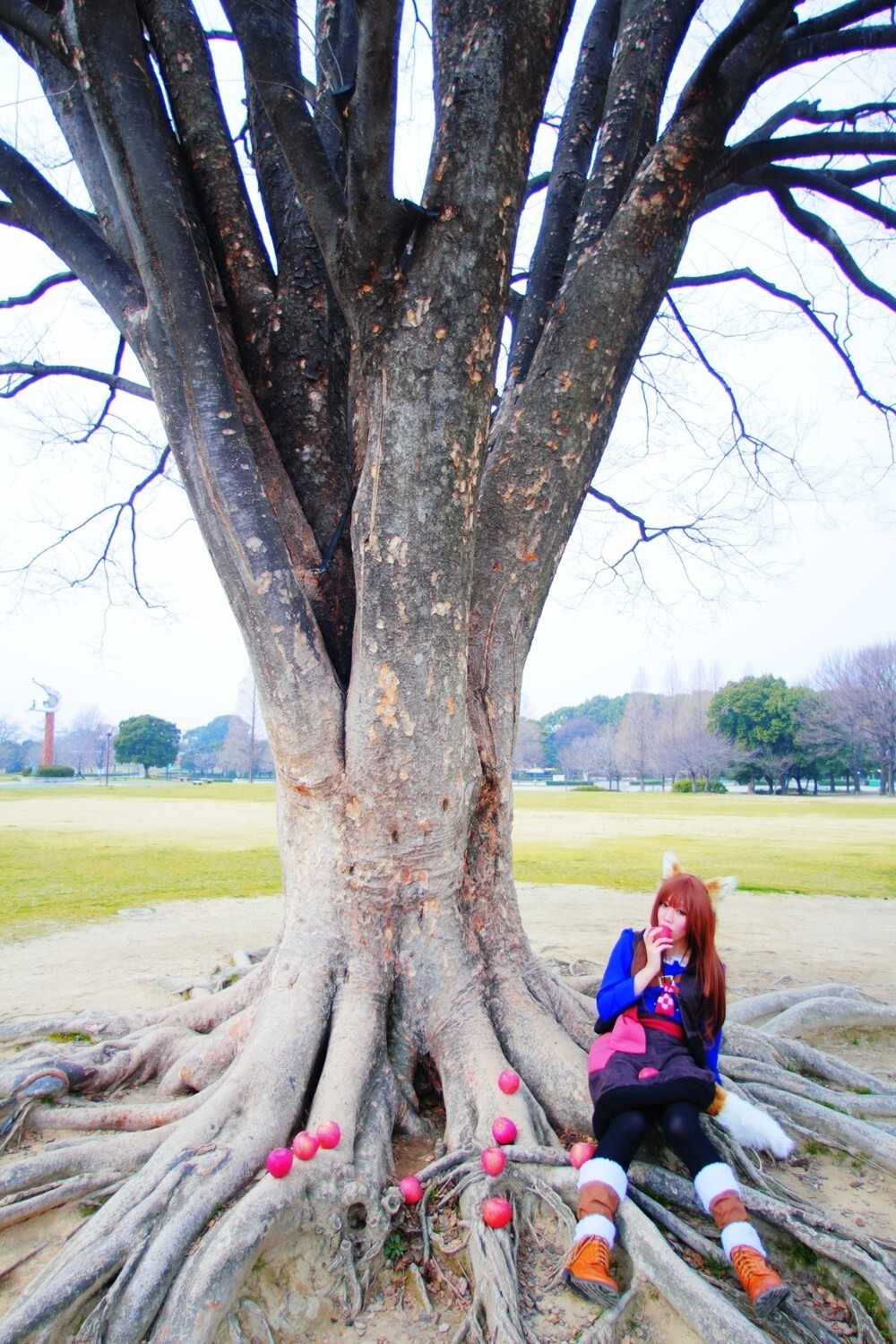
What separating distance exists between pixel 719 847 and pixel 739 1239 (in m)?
16.7

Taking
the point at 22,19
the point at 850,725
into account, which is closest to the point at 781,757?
the point at 850,725

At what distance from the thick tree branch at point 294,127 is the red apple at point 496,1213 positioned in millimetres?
3390

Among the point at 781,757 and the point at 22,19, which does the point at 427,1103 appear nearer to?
the point at 22,19

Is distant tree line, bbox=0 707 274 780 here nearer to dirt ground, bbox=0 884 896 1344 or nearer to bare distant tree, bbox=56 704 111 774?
bare distant tree, bbox=56 704 111 774

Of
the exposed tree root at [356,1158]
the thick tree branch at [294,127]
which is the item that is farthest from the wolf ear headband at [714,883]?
the thick tree branch at [294,127]

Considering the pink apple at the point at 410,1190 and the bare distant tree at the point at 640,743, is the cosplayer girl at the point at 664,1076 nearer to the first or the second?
the pink apple at the point at 410,1190

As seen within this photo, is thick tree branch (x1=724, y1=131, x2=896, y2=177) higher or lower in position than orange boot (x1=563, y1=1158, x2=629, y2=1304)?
higher

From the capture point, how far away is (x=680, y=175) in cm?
376

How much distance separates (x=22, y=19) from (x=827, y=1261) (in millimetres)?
5572

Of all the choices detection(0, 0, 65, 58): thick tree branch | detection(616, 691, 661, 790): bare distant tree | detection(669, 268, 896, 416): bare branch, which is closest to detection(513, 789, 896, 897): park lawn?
detection(669, 268, 896, 416): bare branch

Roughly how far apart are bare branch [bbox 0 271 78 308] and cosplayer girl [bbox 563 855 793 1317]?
5.87 m

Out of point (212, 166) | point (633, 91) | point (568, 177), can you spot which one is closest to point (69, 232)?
point (212, 166)

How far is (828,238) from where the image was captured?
5.08 meters

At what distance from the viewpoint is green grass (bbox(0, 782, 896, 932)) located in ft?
35.1
